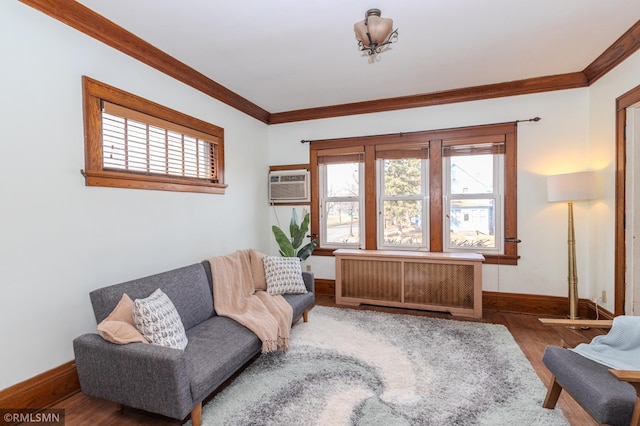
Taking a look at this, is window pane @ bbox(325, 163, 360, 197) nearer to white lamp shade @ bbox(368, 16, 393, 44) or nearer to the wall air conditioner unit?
the wall air conditioner unit

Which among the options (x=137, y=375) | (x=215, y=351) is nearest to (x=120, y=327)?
(x=137, y=375)

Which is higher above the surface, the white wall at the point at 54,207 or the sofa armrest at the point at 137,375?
the white wall at the point at 54,207

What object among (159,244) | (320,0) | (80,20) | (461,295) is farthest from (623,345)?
Answer: (80,20)

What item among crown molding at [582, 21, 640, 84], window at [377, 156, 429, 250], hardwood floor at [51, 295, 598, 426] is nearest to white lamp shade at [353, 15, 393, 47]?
crown molding at [582, 21, 640, 84]

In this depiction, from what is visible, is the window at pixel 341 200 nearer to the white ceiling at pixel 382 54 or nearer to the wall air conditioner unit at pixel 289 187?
the wall air conditioner unit at pixel 289 187

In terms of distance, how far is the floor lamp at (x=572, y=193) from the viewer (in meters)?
3.05

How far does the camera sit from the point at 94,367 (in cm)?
177

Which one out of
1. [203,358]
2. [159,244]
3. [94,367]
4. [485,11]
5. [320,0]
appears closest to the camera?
[94,367]

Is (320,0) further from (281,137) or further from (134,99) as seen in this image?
(281,137)

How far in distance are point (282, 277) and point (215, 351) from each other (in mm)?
1259

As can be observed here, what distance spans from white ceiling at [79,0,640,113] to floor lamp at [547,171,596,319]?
1.20 metres

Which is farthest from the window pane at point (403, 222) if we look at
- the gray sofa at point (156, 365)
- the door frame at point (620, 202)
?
the gray sofa at point (156, 365)

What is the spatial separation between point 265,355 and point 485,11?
3.28 metres

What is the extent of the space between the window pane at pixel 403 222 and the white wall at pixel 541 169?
37.9 inches
